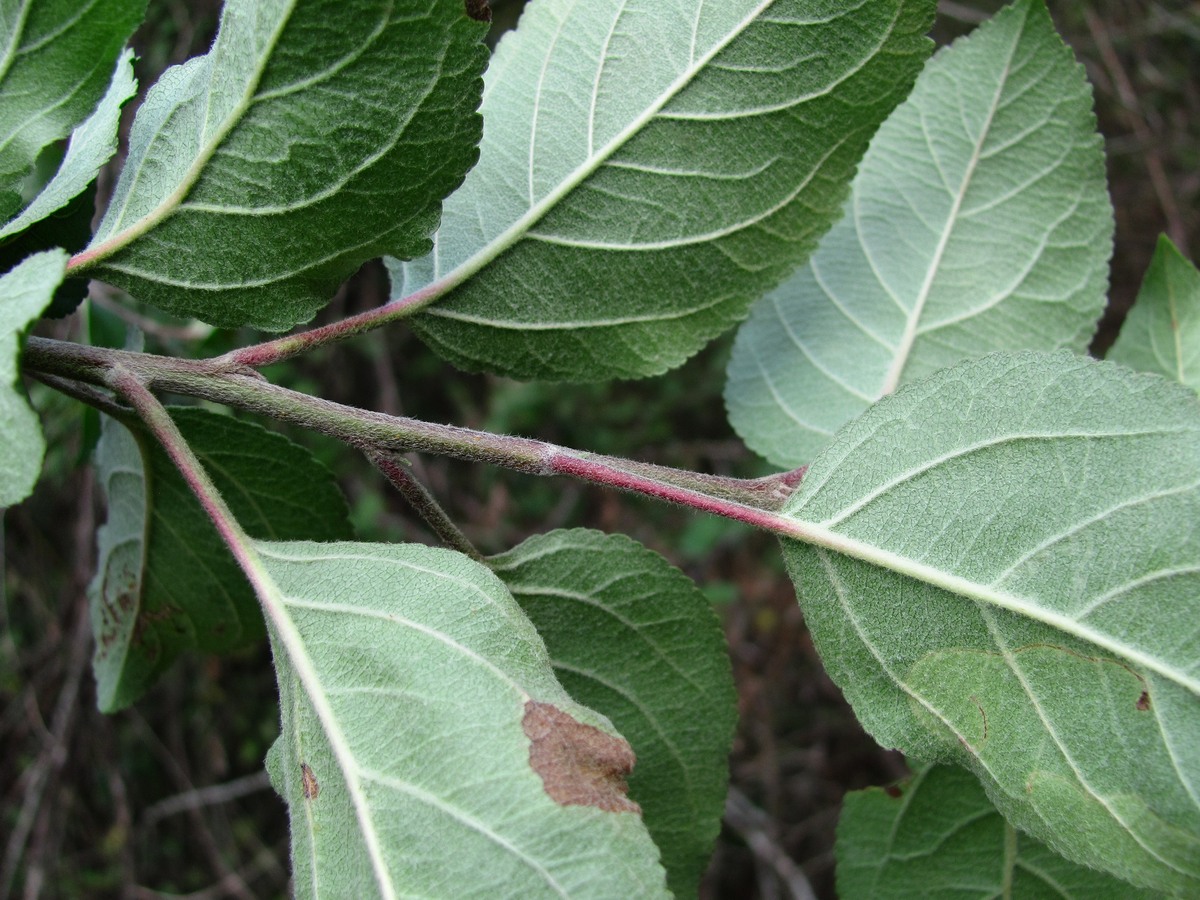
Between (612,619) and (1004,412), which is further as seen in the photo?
(612,619)

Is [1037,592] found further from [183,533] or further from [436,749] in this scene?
[183,533]

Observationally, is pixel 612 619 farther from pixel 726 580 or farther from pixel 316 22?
pixel 726 580

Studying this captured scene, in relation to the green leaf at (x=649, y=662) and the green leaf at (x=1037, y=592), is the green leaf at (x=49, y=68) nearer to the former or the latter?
the green leaf at (x=649, y=662)

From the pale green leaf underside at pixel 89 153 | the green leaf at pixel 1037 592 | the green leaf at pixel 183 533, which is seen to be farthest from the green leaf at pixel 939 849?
the pale green leaf underside at pixel 89 153

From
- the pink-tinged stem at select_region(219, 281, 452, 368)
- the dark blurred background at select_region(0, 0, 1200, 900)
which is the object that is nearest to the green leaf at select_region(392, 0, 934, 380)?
the pink-tinged stem at select_region(219, 281, 452, 368)

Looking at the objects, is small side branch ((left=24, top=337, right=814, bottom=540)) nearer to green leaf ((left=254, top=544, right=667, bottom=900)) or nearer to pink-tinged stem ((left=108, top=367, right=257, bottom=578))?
pink-tinged stem ((left=108, top=367, right=257, bottom=578))

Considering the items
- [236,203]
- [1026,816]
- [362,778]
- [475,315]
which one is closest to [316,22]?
[236,203]
